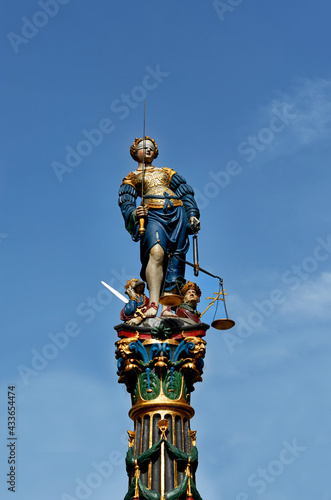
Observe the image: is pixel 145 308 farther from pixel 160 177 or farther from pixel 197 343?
pixel 160 177

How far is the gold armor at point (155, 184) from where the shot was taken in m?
25.5

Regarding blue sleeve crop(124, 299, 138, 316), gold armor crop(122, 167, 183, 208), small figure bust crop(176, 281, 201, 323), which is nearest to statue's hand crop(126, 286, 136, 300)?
blue sleeve crop(124, 299, 138, 316)

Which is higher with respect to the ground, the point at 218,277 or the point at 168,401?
the point at 218,277

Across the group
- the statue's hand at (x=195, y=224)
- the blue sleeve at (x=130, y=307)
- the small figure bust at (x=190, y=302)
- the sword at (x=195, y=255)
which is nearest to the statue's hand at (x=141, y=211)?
the statue's hand at (x=195, y=224)

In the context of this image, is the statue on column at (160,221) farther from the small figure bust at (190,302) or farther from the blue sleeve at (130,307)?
the blue sleeve at (130,307)

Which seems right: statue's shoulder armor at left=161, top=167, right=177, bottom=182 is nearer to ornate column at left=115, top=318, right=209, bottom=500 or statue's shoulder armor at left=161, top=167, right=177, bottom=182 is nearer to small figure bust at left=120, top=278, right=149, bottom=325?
small figure bust at left=120, top=278, right=149, bottom=325

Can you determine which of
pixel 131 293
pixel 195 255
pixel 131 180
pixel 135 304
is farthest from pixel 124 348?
pixel 131 180

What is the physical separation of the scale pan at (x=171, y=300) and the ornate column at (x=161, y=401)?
19.8 inches

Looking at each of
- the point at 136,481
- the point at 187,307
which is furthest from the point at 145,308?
the point at 136,481

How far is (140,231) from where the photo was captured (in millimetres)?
24516

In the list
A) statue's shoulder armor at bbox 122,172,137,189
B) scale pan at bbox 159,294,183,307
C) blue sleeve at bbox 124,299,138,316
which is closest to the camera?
scale pan at bbox 159,294,183,307

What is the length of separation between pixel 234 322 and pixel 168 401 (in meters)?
2.88

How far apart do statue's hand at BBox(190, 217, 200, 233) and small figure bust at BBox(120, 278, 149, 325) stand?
2.21m

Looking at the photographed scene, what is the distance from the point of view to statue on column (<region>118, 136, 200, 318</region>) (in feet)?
80.4
